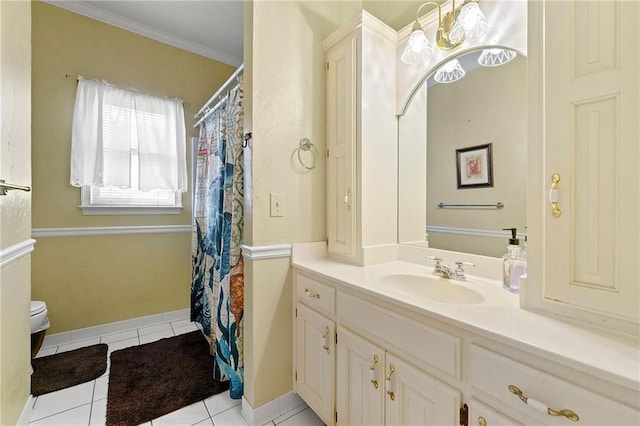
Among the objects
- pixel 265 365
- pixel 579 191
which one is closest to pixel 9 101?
pixel 265 365

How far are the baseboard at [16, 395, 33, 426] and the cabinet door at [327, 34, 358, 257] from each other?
1728 mm

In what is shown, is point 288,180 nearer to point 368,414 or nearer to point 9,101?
point 368,414

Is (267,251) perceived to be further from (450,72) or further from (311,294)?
(450,72)

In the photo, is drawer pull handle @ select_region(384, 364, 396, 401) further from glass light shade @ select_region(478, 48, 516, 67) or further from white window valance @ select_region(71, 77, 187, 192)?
white window valance @ select_region(71, 77, 187, 192)

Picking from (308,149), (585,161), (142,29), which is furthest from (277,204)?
(142,29)

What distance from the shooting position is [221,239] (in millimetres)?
1887

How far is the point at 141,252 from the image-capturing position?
253 centimetres

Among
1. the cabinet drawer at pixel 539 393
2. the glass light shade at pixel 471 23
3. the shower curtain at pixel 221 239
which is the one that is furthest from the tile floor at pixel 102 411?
the glass light shade at pixel 471 23

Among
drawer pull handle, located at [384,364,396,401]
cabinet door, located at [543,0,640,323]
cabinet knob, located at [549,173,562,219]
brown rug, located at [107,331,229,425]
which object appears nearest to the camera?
cabinet door, located at [543,0,640,323]

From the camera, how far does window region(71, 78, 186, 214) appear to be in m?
2.23

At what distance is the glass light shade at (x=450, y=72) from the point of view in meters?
1.33

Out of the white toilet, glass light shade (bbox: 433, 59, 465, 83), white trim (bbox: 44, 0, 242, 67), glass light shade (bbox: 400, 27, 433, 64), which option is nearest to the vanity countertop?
glass light shade (bbox: 433, 59, 465, 83)

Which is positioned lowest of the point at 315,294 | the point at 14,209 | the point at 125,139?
the point at 315,294

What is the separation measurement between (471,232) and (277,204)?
0.98 m
